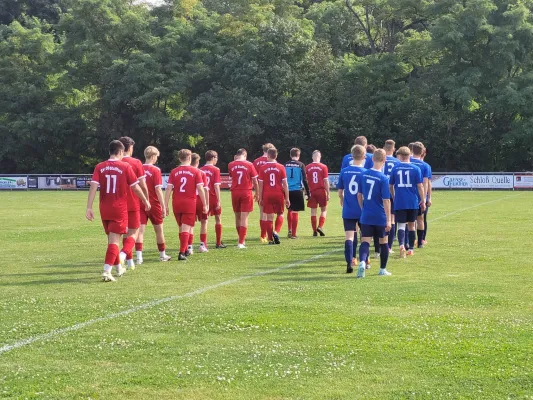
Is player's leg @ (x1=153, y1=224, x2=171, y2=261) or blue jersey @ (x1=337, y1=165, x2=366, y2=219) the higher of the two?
blue jersey @ (x1=337, y1=165, x2=366, y2=219)

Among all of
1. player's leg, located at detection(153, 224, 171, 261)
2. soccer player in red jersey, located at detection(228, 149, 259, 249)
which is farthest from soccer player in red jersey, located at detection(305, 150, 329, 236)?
player's leg, located at detection(153, 224, 171, 261)

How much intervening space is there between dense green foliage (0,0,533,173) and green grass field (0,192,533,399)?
42.9 metres

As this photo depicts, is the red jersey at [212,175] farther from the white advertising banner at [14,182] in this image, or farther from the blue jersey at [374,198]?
the white advertising banner at [14,182]

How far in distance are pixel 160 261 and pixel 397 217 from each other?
4442mm

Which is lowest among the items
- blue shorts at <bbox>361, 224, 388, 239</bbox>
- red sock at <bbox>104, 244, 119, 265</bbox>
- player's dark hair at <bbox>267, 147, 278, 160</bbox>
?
red sock at <bbox>104, 244, 119, 265</bbox>

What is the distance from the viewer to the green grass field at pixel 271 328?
6.07 m

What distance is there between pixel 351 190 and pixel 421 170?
130 inches

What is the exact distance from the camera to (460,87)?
→ 5494cm

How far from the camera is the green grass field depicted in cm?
607

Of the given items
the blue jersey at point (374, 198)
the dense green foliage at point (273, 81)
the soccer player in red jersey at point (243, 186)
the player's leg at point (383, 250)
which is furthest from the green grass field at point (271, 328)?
the dense green foliage at point (273, 81)

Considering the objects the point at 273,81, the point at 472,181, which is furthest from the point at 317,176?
the point at 273,81

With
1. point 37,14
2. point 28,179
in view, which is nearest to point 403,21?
point 28,179

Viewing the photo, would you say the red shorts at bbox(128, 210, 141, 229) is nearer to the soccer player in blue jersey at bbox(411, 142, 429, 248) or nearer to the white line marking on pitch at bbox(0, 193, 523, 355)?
the white line marking on pitch at bbox(0, 193, 523, 355)

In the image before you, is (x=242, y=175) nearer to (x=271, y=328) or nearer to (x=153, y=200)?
(x=153, y=200)
